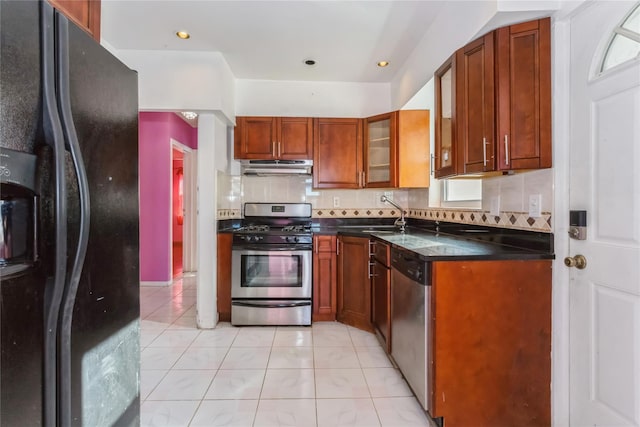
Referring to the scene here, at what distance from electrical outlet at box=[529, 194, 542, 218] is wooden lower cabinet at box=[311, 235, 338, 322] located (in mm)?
1637

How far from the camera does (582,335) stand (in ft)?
4.62

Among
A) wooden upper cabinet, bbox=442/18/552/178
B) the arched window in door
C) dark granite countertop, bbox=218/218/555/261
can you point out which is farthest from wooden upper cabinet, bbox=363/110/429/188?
the arched window in door

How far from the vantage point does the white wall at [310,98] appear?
324cm

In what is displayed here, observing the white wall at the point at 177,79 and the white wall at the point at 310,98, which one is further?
the white wall at the point at 310,98

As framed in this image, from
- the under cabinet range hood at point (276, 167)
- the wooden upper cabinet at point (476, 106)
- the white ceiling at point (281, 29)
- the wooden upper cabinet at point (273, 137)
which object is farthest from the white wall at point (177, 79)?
the wooden upper cabinet at point (476, 106)

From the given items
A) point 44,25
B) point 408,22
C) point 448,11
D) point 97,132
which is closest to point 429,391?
point 97,132

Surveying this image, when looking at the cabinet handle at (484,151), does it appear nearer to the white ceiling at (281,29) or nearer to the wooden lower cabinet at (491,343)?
the wooden lower cabinet at (491,343)

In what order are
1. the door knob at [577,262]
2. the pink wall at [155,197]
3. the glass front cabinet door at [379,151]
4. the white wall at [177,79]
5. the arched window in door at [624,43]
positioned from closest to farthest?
1. the arched window in door at [624,43]
2. the door knob at [577,262]
3. the white wall at [177,79]
4. the glass front cabinet door at [379,151]
5. the pink wall at [155,197]

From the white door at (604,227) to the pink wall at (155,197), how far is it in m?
4.29

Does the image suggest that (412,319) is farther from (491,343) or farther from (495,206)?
(495,206)

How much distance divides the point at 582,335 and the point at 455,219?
3.76 feet

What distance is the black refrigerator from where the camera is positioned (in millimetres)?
622

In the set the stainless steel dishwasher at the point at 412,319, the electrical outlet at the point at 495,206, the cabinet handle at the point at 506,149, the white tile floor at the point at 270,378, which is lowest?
the white tile floor at the point at 270,378

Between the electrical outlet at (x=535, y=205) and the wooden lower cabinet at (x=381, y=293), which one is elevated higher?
the electrical outlet at (x=535, y=205)
